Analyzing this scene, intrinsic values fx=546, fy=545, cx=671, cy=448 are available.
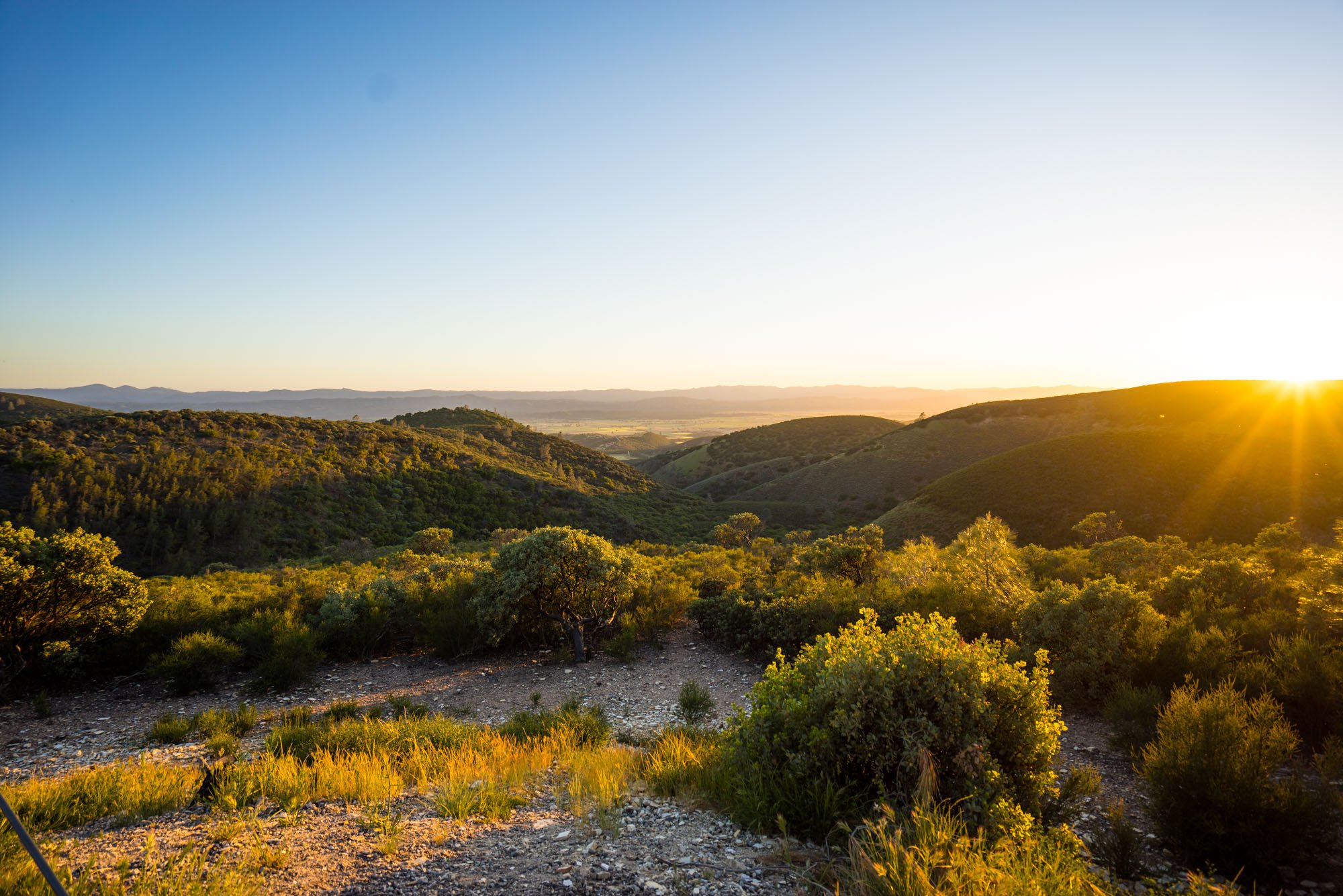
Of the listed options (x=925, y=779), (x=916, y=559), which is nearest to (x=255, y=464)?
(x=916, y=559)

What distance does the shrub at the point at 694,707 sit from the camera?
9.90 meters

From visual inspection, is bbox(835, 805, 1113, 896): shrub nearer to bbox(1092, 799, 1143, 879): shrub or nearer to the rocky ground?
the rocky ground

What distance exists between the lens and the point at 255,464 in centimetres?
4006

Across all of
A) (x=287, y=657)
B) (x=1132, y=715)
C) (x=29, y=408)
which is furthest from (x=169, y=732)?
(x=29, y=408)

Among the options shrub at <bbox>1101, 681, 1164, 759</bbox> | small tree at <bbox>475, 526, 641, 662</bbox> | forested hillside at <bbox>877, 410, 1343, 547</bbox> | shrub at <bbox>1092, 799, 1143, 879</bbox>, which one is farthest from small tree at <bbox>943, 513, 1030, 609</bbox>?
forested hillside at <bbox>877, 410, 1343, 547</bbox>

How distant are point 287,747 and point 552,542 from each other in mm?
6824

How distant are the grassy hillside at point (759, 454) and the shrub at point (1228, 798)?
73.3 metres

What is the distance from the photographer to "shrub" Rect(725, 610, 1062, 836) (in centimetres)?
463

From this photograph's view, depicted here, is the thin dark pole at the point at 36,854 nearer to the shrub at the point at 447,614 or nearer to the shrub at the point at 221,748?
the shrub at the point at 221,748

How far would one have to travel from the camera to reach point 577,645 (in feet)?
44.8

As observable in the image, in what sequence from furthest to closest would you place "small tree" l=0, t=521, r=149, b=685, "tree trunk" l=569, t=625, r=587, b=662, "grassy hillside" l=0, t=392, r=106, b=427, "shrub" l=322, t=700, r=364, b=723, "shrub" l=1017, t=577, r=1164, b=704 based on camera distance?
1. "grassy hillside" l=0, t=392, r=106, b=427
2. "tree trunk" l=569, t=625, r=587, b=662
3. "small tree" l=0, t=521, r=149, b=685
4. "shrub" l=322, t=700, r=364, b=723
5. "shrub" l=1017, t=577, r=1164, b=704

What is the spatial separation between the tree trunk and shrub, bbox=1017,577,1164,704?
9.72m

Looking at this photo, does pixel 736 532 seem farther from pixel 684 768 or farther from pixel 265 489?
pixel 265 489

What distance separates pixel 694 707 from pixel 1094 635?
23.9 ft
